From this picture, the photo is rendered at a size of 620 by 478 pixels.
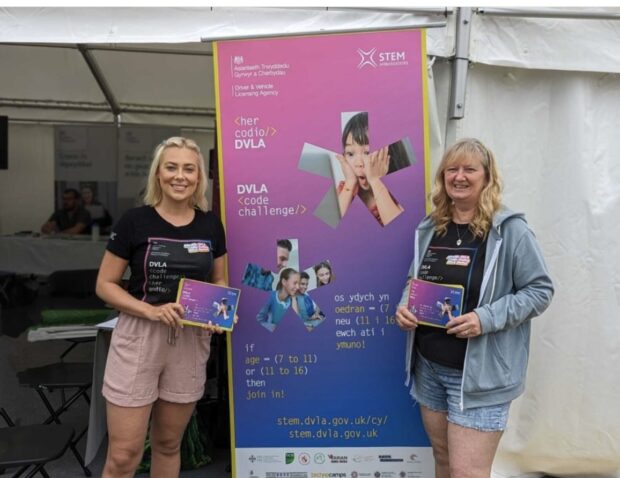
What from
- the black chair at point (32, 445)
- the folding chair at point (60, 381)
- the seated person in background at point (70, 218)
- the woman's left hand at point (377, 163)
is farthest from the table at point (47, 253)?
the woman's left hand at point (377, 163)

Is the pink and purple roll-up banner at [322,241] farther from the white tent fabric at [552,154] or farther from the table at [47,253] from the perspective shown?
the table at [47,253]

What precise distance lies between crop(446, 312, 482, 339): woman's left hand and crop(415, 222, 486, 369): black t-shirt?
0.26ft

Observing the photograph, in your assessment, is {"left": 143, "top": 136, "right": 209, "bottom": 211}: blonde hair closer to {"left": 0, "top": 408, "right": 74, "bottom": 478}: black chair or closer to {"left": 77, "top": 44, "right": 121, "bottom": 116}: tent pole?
{"left": 0, "top": 408, "right": 74, "bottom": 478}: black chair

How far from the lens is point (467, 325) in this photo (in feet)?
6.31

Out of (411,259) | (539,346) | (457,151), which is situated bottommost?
(539,346)

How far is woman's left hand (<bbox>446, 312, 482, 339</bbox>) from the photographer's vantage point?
1920mm

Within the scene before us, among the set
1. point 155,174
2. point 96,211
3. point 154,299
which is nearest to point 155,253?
point 154,299

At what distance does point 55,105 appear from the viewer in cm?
693

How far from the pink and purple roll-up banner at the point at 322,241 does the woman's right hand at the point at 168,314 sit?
0.54 meters

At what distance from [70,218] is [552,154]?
6.63 metres

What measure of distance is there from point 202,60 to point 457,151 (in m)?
4.66
